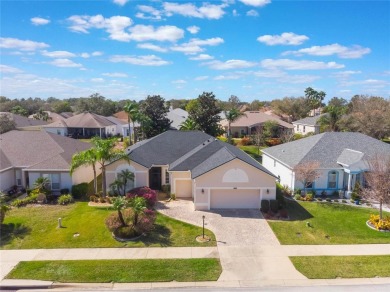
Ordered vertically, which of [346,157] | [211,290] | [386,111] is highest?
[386,111]

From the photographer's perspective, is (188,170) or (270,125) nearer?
(188,170)

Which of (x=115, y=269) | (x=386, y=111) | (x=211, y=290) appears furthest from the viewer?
(x=386, y=111)

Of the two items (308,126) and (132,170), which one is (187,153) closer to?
(132,170)

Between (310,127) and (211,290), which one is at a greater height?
(310,127)

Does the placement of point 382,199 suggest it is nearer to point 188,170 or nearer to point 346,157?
point 346,157

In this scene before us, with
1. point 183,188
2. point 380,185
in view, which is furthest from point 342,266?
point 183,188

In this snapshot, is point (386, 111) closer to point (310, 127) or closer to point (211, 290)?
point (310, 127)

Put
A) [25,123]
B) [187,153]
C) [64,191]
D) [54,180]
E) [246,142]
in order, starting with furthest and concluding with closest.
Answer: [25,123] < [246,142] < [187,153] < [54,180] < [64,191]

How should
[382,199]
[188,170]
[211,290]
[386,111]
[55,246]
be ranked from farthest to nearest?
[386,111] < [188,170] < [382,199] < [55,246] < [211,290]

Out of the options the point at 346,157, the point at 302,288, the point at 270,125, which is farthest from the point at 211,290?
the point at 270,125
